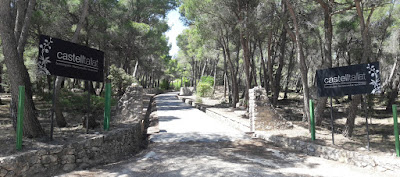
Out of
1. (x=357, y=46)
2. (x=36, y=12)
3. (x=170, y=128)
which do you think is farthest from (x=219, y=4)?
(x=357, y=46)

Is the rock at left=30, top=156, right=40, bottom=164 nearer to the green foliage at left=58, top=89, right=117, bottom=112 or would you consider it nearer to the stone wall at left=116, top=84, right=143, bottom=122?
the stone wall at left=116, top=84, right=143, bottom=122

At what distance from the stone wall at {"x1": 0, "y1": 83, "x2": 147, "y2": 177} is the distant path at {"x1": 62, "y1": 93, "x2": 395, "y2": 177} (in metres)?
0.36

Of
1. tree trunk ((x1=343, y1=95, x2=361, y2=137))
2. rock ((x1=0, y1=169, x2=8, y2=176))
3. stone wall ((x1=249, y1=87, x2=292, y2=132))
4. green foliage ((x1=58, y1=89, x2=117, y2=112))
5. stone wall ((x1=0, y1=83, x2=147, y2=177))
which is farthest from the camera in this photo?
green foliage ((x1=58, y1=89, x2=117, y2=112))

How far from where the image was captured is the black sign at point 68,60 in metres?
5.56

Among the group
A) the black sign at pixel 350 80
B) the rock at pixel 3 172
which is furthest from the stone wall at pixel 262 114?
the rock at pixel 3 172

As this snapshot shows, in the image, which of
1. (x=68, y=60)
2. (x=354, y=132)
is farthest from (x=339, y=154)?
(x=354, y=132)

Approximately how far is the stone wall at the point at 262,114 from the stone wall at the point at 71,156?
Result: 3.92 metres

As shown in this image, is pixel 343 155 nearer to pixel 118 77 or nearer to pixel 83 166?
pixel 83 166

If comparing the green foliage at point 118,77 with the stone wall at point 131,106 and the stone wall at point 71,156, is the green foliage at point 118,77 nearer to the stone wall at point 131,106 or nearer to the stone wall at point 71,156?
the stone wall at point 131,106

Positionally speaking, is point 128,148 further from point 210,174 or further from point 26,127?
point 210,174

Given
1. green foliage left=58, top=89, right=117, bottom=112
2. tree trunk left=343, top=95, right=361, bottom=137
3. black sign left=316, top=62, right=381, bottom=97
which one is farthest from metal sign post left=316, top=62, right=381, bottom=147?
green foliage left=58, top=89, right=117, bottom=112

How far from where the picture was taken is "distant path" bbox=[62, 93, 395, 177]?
484 cm

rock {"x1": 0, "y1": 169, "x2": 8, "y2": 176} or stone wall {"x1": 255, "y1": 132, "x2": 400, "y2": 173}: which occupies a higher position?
rock {"x1": 0, "y1": 169, "x2": 8, "y2": 176}

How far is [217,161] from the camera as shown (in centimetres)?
549
